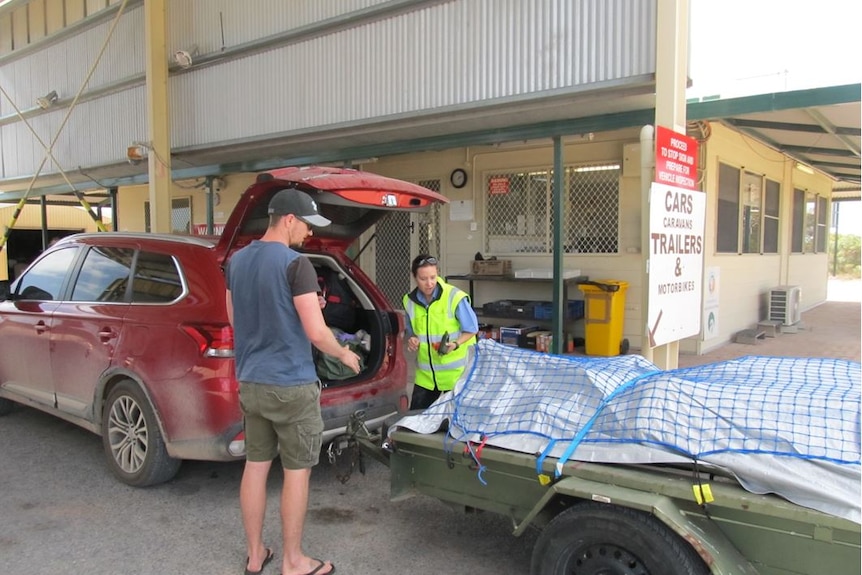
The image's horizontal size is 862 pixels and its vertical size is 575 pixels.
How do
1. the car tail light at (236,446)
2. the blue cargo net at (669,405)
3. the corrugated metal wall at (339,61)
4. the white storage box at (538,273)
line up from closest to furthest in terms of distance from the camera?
1. the blue cargo net at (669,405)
2. the car tail light at (236,446)
3. the corrugated metal wall at (339,61)
4. the white storage box at (538,273)

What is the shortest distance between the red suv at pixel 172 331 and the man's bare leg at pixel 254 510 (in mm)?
598

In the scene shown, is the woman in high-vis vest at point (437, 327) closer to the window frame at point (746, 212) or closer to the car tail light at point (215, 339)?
the car tail light at point (215, 339)

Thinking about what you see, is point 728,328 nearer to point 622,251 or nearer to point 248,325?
point 622,251

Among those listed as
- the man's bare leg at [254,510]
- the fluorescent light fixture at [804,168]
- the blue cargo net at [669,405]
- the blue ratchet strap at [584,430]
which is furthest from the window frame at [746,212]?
the man's bare leg at [254,510]

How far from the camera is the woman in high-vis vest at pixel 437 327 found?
399cm

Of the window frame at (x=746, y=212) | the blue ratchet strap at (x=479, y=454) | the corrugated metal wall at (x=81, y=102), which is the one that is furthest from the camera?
the corrugated metal wall at (x=81, y=102)

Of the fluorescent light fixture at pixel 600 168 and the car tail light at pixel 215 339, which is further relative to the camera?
the fluorescent light fixture at pixel 600 168

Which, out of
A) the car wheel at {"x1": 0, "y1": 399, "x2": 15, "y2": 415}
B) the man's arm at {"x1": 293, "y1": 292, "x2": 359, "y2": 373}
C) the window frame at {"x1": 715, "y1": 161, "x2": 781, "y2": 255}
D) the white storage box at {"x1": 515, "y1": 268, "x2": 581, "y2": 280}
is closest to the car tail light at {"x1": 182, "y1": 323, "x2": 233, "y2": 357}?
the man's arm at {"x1": 293, "y1": 292, "x2": 359, "y2": 373}

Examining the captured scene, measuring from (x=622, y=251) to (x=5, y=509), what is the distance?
24.3 ft

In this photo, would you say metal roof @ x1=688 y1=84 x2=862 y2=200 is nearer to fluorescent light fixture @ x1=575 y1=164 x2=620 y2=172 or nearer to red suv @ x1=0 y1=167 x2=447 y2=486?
fluorescent light fixture @ x1=575 y1=164 x2=620 y2=172

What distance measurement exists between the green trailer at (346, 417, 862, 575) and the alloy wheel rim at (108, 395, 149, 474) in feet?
7.60

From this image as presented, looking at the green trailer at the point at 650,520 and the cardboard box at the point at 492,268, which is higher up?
the cardboard box at the point at 492,268

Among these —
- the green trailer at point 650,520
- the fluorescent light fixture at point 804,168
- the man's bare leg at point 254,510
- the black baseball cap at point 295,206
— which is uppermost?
the fluorescent light fixture at point 804,168

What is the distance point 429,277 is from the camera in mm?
3996
